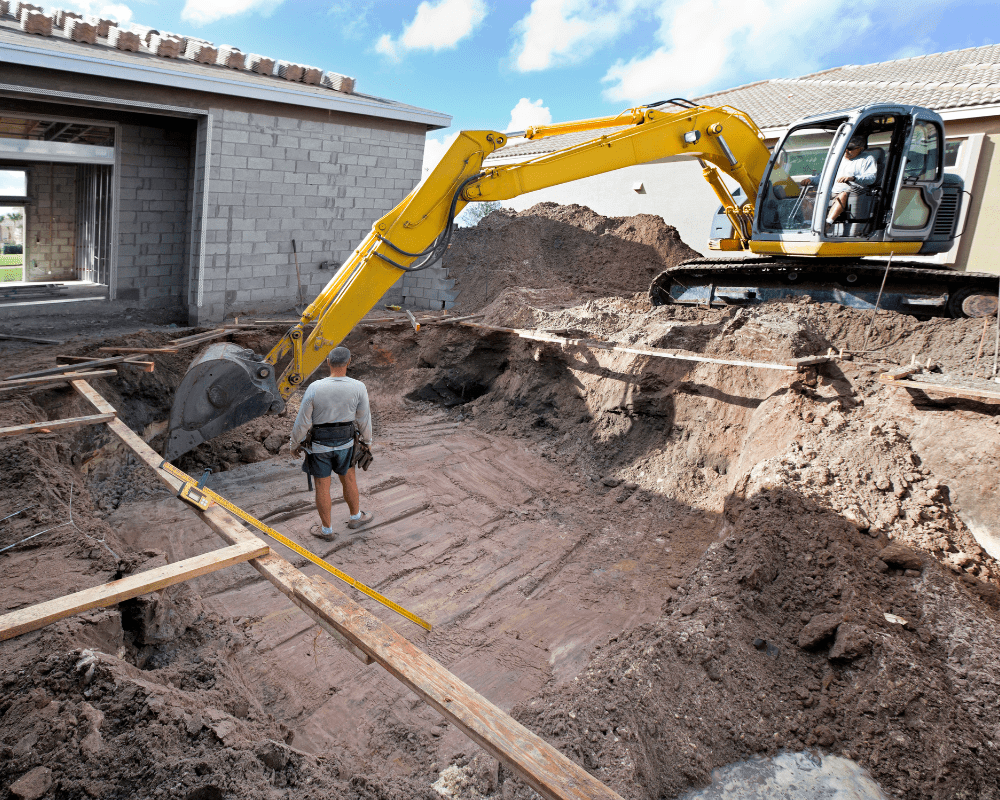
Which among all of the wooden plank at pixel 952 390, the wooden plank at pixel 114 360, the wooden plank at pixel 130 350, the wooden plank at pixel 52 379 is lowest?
the wooden plank at pixel 52 379

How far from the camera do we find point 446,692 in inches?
91.1

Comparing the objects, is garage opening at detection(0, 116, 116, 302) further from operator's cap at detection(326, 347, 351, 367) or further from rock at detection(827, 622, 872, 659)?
rock at detection(827, 622, 872, 659)

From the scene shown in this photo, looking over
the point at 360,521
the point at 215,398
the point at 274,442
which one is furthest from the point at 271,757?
the point at 274,442

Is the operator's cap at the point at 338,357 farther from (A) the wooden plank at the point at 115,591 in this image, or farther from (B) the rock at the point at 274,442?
(A) the wooden plank at the point at 115,591

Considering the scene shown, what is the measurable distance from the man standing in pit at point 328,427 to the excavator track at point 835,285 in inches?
217

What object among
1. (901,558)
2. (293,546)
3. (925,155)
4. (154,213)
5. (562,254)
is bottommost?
(293,546)

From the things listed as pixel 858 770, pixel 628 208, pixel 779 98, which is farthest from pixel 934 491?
pixel 779 98

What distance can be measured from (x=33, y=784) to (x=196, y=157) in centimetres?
984

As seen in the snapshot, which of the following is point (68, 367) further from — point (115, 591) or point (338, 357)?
point (115, 591)

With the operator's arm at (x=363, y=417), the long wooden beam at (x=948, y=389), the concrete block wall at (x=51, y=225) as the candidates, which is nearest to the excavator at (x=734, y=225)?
the operator's arm at (x=363, y=417)

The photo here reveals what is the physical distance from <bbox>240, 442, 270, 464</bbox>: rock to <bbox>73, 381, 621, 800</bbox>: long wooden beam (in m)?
3.51

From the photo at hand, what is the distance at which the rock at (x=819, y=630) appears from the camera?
3779mm

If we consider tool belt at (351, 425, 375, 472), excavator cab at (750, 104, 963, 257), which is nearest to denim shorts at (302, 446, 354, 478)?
tool belt at (351, 425, 375, 472)

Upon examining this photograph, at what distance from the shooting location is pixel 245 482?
625 centimetres
